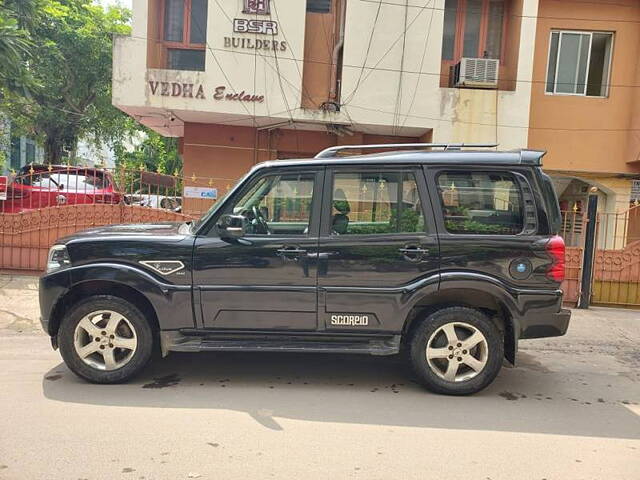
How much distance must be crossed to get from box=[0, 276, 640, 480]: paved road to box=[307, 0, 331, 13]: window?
944cm

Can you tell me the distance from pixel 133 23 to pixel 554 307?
10.4 meters

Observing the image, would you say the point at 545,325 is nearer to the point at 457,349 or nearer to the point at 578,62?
the point at 457,349

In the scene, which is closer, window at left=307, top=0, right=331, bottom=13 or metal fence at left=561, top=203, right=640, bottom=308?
metal fence at left=561, top=203, right=640, bottom=308

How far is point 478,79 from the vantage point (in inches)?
455

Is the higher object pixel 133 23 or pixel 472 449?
pixel 133 23

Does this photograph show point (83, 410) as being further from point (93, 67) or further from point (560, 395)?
point (93, 67)

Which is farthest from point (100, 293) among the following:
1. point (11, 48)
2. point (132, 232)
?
point (11, 48)

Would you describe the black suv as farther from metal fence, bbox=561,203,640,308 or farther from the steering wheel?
metal fence, bbox=561,203,640,308

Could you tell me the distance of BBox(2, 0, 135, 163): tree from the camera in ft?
57.6

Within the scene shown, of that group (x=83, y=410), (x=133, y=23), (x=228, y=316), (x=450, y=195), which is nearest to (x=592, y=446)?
(x=450, y=195)

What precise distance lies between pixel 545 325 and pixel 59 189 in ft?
27.0

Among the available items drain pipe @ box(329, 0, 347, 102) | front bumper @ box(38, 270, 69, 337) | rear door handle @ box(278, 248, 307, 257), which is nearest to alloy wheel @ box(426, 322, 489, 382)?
rear door handle @ box(278, 248, 307, 257)

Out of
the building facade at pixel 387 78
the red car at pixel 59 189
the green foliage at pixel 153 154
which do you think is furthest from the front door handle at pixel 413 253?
the green foliage at pixel 153 154

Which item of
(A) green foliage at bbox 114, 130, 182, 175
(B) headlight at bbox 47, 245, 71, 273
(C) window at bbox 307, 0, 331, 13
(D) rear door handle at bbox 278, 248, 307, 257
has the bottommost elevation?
(B) headlight at bbox 47, 245, 71, 273
